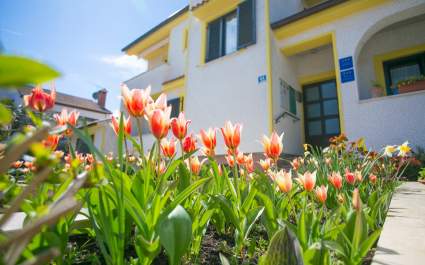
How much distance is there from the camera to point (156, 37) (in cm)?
1114

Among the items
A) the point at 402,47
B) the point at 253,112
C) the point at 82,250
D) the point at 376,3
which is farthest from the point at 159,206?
the point at 402,47

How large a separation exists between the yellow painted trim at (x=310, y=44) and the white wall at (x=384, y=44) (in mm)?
1174

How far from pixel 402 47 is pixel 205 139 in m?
6.84

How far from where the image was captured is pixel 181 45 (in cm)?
977

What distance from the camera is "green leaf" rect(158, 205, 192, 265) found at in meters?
0.61

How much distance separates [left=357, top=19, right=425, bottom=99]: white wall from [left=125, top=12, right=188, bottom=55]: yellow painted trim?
6694mm

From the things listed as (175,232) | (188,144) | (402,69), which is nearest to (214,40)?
(402,69)

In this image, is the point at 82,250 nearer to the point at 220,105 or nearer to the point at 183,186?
the point at 183,186

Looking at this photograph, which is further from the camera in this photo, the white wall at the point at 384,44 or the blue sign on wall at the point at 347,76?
the white wall at the point at 384,44

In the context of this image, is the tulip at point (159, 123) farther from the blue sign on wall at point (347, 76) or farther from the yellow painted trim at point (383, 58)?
the yellow painted trim at point (383, 58)

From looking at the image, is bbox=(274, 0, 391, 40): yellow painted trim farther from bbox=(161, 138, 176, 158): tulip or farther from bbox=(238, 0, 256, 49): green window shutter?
bbox=(161, 138, 176, 158): tulip

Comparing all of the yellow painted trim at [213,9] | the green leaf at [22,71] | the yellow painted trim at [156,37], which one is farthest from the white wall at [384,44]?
the green leaf at [22,71]

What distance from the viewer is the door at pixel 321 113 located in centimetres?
660

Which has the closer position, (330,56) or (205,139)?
(205,139)
